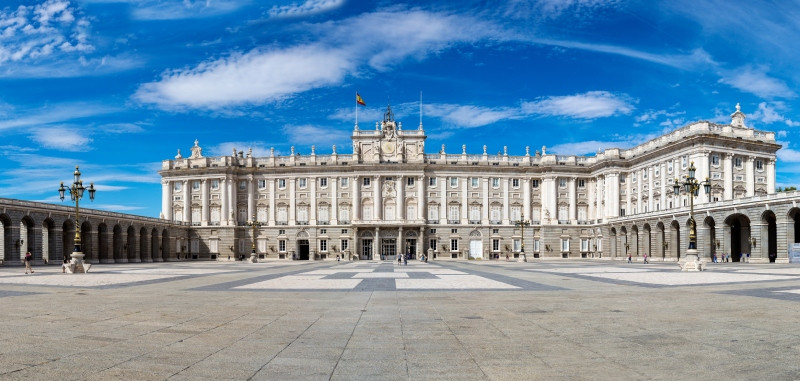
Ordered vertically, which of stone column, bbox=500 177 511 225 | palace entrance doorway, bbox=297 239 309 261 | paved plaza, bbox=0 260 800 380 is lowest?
palace entrance doorway, bbox=297 239 309 261

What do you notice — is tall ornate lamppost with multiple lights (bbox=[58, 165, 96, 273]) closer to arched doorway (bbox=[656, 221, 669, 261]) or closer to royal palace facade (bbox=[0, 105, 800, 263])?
royal palace facade (bbox=[0, 105, 800, 263])

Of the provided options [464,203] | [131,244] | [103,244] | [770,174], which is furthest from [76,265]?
[770,174]

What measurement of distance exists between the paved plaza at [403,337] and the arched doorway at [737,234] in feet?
157

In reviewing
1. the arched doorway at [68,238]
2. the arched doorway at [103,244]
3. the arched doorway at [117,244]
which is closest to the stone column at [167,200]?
the arched doorway at [117,244]

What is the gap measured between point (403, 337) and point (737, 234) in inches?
2650

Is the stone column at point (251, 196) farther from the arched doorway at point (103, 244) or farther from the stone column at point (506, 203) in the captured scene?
the stone column at point (506, 203)

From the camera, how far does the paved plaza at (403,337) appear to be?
8383 mm

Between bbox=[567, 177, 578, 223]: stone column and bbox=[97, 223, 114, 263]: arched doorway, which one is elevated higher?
bbox=[567, 177, 578, 223]: stone column

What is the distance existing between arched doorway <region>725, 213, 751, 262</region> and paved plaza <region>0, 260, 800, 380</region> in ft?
157

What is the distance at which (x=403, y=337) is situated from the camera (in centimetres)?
1133

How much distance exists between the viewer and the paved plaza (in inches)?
330

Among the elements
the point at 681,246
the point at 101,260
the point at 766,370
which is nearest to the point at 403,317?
the point at 766,370

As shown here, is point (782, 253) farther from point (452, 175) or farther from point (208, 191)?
point (208, 191)

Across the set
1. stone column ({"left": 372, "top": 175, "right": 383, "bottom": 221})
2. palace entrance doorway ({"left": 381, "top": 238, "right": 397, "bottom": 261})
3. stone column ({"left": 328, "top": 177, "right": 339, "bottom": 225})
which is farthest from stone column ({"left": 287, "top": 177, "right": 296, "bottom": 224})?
palace entrance doorway ({"left": 381, "top": 238, "right": 397, "bottom": 261})
